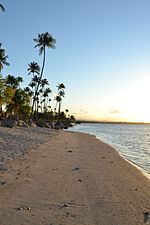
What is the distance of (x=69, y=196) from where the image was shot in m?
8.20

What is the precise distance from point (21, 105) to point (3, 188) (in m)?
70.9

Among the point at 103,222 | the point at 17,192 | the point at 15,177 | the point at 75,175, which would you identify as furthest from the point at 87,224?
the point at 75,175

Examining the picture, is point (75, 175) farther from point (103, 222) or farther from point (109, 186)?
point (103, 222)

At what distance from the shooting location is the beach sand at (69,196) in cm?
637

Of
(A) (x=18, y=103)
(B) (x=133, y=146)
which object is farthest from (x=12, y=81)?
(B) (x=133, y=146)

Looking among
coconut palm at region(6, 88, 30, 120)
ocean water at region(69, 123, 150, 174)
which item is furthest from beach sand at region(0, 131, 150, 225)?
coconut palm at region(6, 88, 30, 120)

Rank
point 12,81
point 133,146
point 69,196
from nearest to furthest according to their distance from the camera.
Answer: point 69,196
point 133,146
point 12,81

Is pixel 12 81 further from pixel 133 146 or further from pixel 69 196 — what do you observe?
pixel 69 196

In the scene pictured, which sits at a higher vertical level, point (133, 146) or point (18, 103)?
point (18, 103)

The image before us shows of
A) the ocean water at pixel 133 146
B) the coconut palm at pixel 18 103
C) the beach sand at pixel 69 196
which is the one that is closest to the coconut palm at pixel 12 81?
the coconut palm at pixel 18 103

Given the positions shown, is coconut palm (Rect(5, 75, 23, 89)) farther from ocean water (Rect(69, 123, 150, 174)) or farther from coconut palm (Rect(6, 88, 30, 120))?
ocean water (Rect(69, 123, 150, 174))

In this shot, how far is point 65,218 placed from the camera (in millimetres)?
6312

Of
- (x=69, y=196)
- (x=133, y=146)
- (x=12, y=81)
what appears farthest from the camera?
(x=12, y=81)

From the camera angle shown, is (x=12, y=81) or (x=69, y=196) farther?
(x=12, y=81)
